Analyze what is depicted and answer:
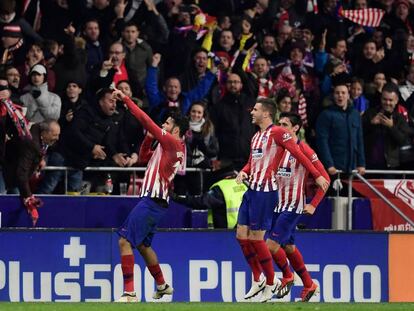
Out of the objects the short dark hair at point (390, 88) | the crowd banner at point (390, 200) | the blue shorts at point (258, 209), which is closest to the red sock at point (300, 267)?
the blue shorts at point (258, 209)

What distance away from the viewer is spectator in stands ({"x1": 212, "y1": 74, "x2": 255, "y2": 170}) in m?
19.5

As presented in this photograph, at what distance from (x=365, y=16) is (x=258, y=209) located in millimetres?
8085

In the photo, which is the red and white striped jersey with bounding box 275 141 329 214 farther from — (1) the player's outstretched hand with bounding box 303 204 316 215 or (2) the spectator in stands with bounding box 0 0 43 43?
(2) the spectator in stands with bounding box 0 0 43 43

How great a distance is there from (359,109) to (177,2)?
3217mm

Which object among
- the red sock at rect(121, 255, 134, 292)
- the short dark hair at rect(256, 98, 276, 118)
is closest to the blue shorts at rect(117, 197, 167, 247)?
the red sock at rect(121, 255, 134, 292)

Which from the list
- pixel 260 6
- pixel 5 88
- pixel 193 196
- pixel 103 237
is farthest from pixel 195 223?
pixel 260 6

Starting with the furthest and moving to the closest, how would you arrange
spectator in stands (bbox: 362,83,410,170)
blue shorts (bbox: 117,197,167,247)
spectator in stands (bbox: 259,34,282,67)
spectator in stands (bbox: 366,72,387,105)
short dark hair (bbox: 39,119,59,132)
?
spectator in stands (bbox: 366,72,387,105) < spectator in stands (bbox: 259,34,282,67) < spectator in stands (bbox: 362,83,410,170) < short dark hair (bbox: 39,119,59,132) < blue shorts (bbox: 117,197,167,247)

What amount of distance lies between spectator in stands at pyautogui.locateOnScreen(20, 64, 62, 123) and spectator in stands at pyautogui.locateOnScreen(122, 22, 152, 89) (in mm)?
1788

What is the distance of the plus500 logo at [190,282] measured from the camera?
17172 millimetres

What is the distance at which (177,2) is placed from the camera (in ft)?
71.1

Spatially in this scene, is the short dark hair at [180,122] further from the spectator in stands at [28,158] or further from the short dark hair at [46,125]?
the short dark hair at [46,125]

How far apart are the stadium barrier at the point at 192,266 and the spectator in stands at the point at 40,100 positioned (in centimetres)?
195

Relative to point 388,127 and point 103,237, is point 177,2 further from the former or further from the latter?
point 103,237

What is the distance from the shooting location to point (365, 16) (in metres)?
23.1
